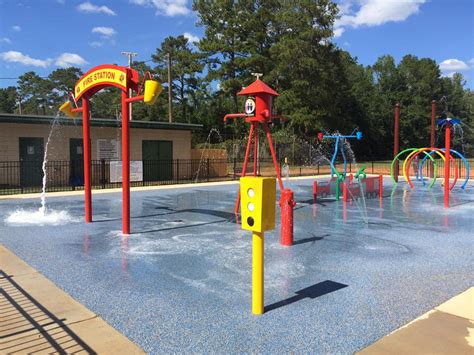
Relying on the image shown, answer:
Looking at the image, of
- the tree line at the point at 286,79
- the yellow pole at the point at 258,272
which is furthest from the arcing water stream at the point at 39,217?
the tree line at the point at 286,79

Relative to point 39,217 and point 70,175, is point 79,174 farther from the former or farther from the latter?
point 39,217

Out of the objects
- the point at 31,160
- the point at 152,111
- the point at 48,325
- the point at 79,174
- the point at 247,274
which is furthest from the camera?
the point at 152,111

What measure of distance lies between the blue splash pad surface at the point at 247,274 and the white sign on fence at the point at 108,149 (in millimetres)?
10177

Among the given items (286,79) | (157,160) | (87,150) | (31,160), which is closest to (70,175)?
(31,160)

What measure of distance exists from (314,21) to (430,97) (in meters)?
36.2

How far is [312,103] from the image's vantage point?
47.3 m

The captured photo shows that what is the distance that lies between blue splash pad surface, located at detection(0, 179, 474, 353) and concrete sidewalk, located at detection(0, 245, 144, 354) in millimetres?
162

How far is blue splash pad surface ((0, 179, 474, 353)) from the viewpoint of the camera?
3.99 m

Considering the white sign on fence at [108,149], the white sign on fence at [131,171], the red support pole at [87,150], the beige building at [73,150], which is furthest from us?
the white sign on fence at [108,149]

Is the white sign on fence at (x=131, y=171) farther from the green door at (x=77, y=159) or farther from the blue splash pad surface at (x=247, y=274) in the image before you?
the blue splash pad surface at (x=247, y=274)

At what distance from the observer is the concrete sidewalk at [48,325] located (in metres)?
3.61

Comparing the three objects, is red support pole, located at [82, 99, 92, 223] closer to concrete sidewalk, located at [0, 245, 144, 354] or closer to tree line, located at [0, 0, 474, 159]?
concrete sidewalk, located at [0, 245, 144, 354]

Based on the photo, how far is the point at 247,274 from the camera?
5801 millimetres

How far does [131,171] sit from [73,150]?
2.97 metres
